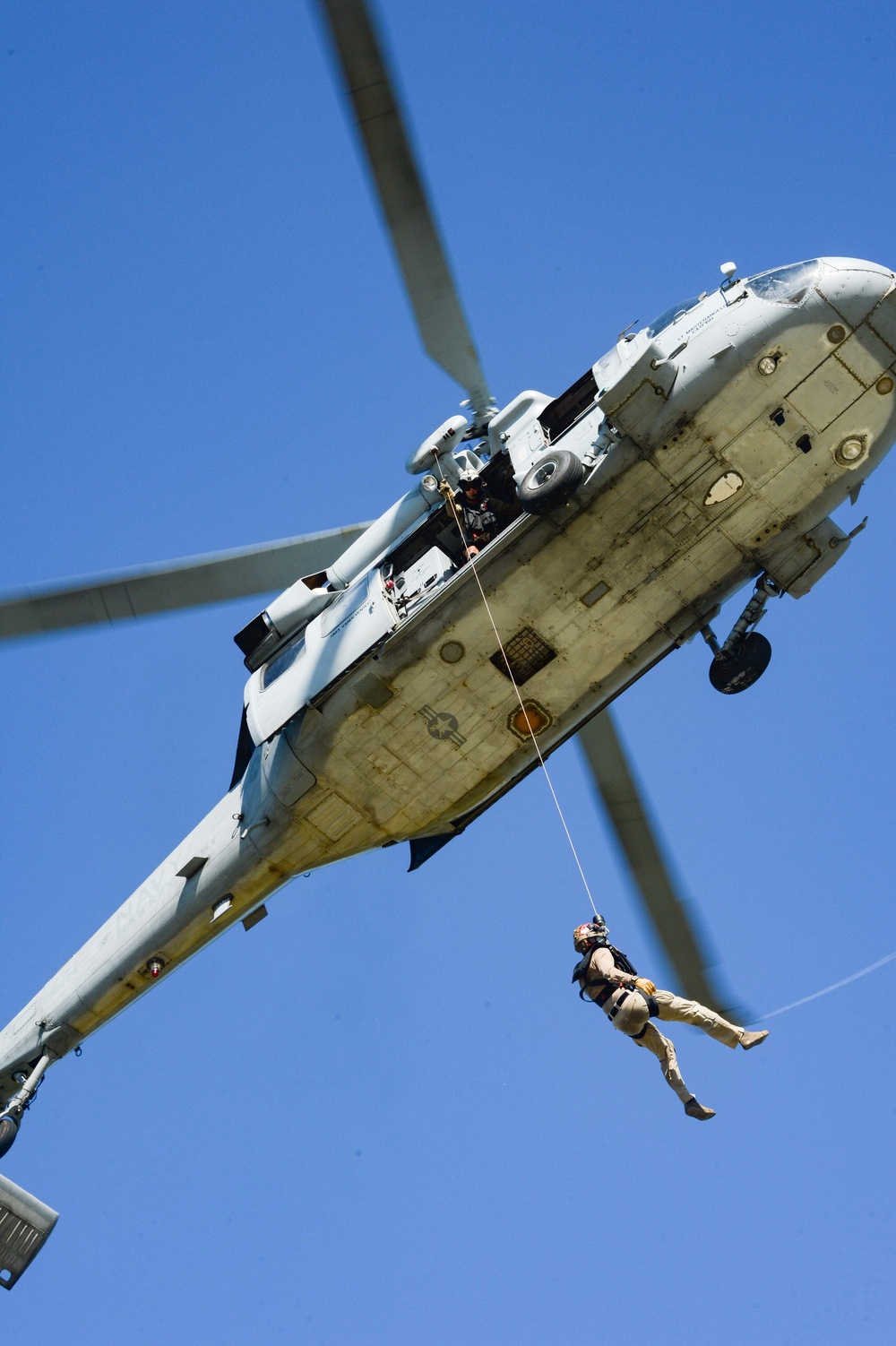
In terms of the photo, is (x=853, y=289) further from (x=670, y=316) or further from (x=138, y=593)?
(x=138, y=593)

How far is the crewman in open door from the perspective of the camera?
1316 cm

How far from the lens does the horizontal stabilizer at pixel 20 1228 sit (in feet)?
57.0

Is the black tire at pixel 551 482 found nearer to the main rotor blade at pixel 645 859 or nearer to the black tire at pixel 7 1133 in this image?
the main rotor blade at pixel 645 859

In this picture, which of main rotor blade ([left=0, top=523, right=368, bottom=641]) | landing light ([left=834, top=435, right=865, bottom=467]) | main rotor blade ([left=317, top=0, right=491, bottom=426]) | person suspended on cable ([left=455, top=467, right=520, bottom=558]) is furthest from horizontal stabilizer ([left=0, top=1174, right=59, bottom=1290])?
landing light ([left=834, top=435, right=865, bottom=467])

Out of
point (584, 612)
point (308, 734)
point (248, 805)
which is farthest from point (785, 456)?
point (248, 805)

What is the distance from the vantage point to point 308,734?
53.7 feet

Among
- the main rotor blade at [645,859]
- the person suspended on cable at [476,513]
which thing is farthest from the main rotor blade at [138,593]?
the main rotor blade at [645,859]

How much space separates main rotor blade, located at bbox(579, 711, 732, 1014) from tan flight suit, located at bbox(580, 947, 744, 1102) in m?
5.47

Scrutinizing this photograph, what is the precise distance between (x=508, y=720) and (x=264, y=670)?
10.7ft

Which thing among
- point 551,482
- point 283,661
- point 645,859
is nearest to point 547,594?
point 551,482

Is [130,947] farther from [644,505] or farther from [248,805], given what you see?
[644,505]

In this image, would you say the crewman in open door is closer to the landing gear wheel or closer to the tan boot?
the tan boot

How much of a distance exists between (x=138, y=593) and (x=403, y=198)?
220 inches

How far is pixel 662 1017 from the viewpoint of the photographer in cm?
1341
